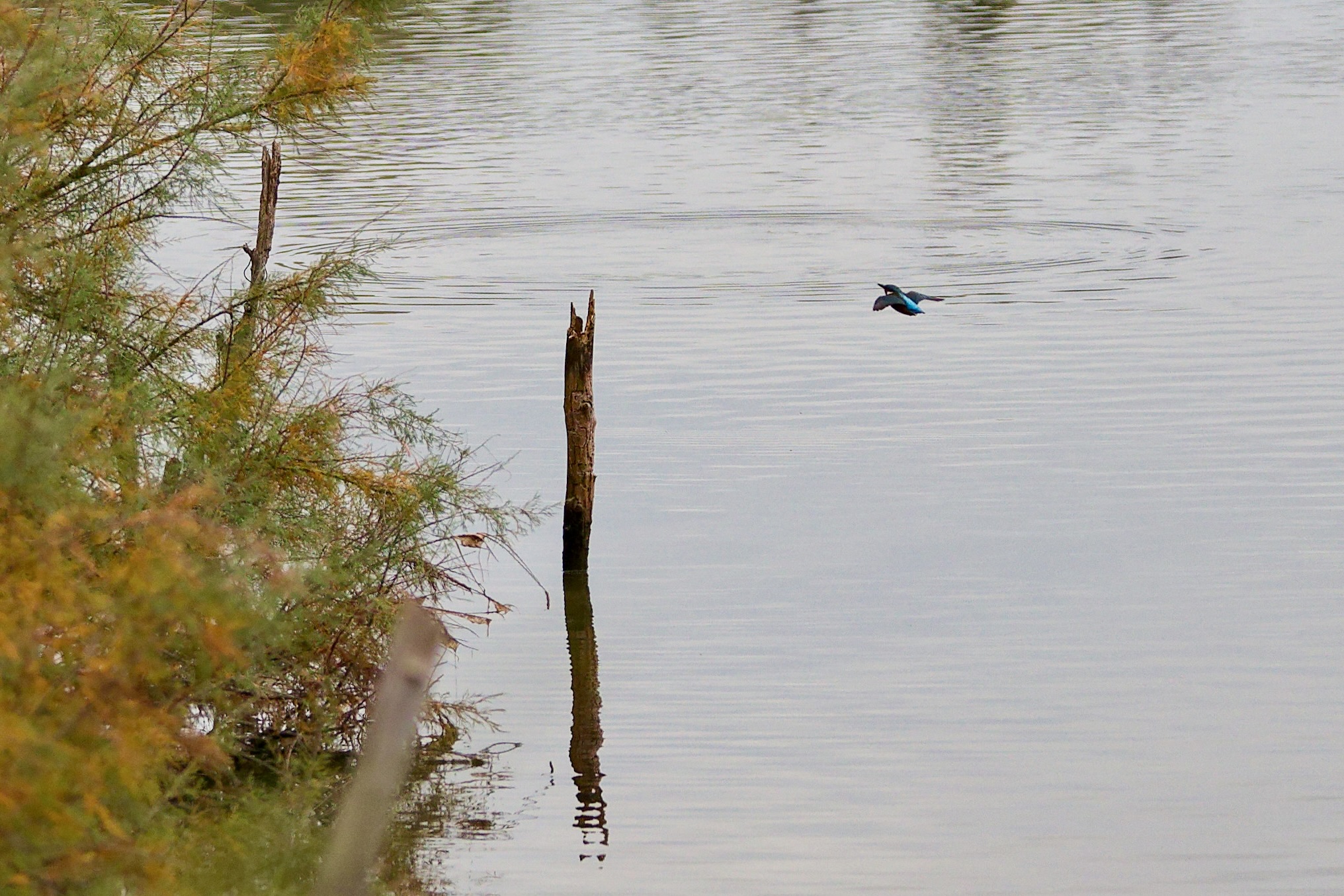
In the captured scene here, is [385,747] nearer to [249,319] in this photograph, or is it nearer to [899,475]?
[249,319]

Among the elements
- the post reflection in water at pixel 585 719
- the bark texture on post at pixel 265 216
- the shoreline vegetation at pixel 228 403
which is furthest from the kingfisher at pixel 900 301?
the bark texture on post at pixel 265 216

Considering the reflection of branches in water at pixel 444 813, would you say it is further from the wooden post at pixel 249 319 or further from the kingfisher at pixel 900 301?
the kingfisher at pixel 900 301

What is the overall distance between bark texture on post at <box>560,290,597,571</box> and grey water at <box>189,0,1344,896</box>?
0.30 metres

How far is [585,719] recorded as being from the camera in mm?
14906

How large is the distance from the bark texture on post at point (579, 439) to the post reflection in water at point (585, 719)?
259 millimetres

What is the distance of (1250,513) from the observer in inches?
752

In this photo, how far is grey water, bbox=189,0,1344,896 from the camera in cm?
1305

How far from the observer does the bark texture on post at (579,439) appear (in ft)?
53.6

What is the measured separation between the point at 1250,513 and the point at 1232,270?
38.7ft

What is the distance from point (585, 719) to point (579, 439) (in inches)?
102

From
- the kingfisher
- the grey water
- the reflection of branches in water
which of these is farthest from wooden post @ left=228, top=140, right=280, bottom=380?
the kingfisher

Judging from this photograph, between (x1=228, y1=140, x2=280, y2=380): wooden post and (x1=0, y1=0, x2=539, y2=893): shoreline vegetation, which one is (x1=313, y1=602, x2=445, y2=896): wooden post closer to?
(x1=0, y1=0, x2=539, y2=893): shoreline vegetation

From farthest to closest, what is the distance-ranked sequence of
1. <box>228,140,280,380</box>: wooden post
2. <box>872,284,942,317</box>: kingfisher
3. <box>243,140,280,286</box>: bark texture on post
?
1. <box>872,284,942,317</box>: kingfisher
2. <box>243,140,280,286</box>: bark texture on post
3. <box>228,140,280,380</box>: wooden post

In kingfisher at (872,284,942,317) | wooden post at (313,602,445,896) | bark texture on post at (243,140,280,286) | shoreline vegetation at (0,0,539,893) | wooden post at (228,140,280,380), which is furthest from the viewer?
kingfisher at (872,284,942,317)
